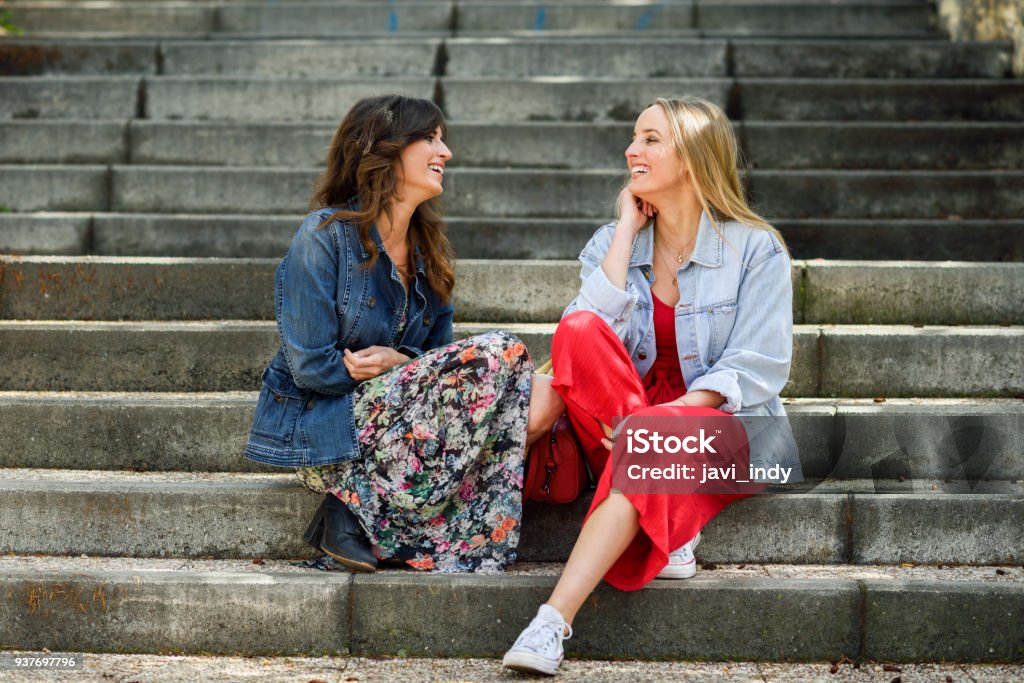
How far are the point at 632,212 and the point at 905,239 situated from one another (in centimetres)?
203

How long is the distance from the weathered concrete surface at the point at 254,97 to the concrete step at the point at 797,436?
8.32 feet

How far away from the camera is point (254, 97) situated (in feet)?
20.3

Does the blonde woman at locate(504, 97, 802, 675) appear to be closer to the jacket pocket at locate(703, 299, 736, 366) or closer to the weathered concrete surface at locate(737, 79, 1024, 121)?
the jacket pocket at locate(703, 299, 736, 366)

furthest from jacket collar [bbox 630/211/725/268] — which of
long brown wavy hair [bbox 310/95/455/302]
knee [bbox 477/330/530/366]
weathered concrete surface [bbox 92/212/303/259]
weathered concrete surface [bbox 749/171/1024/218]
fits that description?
weathered concrete surface [bbox 92/212/303/259]

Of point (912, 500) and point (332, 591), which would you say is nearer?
point (332, 591)

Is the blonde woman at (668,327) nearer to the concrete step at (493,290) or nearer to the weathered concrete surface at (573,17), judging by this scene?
the concrete step at (493,290)

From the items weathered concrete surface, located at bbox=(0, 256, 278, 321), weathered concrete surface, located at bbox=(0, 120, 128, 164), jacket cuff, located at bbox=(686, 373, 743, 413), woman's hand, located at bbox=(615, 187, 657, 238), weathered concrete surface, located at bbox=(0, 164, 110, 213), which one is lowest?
jacket cuff, located at bbox=(686, 373, 743, 413)

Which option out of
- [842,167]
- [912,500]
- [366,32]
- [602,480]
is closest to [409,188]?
[602,480]

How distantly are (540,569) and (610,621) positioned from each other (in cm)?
29

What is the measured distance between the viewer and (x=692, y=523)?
317 centimetres

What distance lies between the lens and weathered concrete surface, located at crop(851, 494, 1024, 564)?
137 inches

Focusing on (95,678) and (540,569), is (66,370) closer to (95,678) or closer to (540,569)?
(95,678)

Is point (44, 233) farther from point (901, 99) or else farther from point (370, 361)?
point (901, 99)

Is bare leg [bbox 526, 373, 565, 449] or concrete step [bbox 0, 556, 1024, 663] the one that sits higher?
bare leg [bbox 526, 373, 565, 449]
